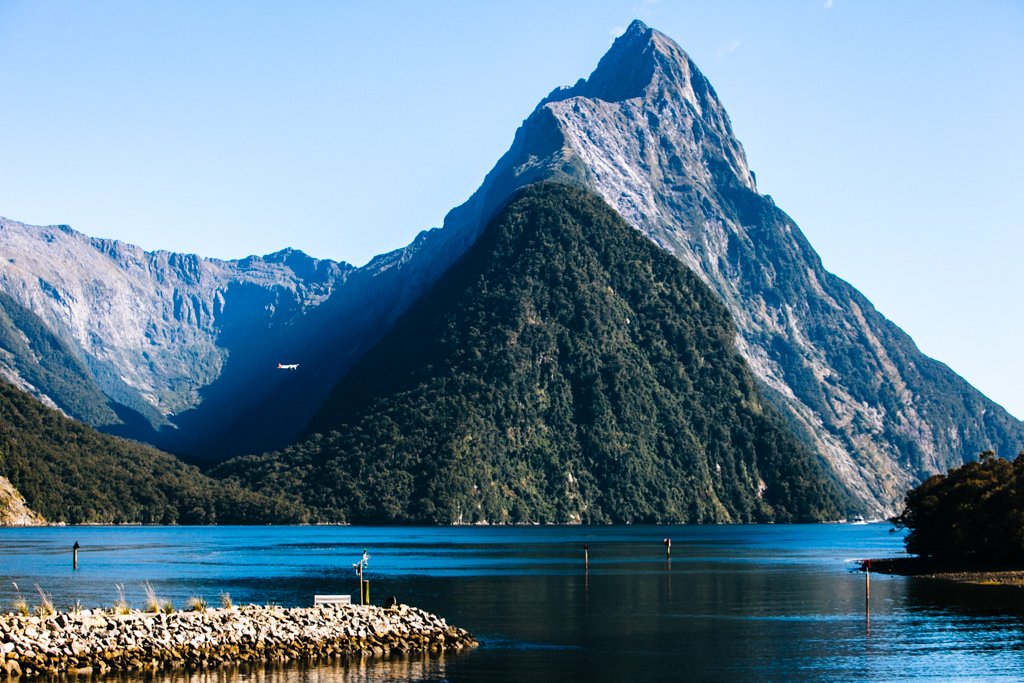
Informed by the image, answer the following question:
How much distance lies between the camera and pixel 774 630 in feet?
331

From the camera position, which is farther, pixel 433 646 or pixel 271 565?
pixel 271 565

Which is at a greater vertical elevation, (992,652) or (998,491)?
(998,491)

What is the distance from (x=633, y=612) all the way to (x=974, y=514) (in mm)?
61209

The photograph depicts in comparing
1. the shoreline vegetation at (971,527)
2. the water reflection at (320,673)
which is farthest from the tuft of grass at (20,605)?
the shoreline vegetation at (971,527)

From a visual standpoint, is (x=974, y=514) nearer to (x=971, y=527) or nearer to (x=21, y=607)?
(x=971, y=527)

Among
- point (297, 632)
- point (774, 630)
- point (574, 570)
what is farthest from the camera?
point (574, 570)

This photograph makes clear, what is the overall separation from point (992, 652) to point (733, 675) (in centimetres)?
2113

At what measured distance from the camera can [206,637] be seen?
269 ft

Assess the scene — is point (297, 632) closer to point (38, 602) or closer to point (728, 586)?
point (38, 602)

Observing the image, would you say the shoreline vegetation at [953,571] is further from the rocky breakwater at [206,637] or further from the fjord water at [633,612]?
the rocky breakwater at [206,637]

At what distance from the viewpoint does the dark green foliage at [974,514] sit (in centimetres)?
15012

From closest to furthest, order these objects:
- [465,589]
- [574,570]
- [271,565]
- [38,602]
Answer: [38,602]
[465,589]
[574,570]
[271,565]

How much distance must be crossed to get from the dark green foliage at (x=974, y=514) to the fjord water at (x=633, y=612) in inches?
457

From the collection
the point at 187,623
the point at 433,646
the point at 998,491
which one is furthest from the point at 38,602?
the point at 998,491
